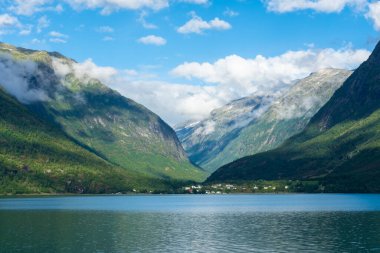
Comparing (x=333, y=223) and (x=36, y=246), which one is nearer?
(x=36, y=246)

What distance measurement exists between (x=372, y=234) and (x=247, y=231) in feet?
101

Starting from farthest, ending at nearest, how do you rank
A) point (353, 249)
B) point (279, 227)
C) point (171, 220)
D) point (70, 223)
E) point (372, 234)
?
1. point (171, 220)
2. point (70, 223)
3. point (279, 227)
4. point (372, 234)
5. point (353, 249)

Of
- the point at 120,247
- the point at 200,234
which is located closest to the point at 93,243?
the point at 120,247

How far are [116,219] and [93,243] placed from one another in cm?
6747

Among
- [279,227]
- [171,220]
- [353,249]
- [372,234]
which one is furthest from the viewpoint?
[171,220]

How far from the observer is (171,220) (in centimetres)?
18188

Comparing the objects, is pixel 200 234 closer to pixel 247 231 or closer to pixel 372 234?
pixel 247 231

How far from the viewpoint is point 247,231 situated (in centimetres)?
14075

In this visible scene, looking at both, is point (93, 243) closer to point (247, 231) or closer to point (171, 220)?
point (247, 231)

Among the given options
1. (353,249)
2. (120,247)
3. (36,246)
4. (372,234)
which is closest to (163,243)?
(120,247)

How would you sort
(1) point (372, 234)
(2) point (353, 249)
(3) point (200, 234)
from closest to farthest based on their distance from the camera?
(2) point (353, 249) < (1) point (372, 234) < (3) point (200, 234)

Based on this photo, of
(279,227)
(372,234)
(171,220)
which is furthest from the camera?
(171,220)

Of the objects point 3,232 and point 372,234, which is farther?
point 3,232

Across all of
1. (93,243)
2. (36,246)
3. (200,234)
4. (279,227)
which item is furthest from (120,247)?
(279,227)
